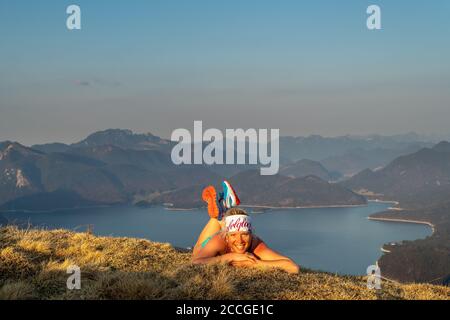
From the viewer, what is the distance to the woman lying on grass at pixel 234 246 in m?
12.5

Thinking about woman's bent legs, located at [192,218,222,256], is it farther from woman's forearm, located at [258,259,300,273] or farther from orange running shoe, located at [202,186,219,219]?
woman's forearm, located at [258,259,300,273]

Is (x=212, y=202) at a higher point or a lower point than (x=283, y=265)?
higher

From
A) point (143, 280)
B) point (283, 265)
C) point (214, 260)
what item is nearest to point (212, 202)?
point (214, 260)

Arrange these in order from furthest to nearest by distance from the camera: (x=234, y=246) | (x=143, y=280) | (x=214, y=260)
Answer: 1. (x=234, y=246)
2. (x=214, y=260)
3. (x=143, y=280)

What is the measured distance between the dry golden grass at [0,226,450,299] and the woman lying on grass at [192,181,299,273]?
0.61 metres

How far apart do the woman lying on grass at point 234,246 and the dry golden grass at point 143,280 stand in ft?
2.01

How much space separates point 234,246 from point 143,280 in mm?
4465

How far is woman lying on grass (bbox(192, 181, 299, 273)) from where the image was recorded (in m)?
12.5

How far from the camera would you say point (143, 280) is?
9164mm

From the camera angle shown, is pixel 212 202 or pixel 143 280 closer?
pixel 143 280

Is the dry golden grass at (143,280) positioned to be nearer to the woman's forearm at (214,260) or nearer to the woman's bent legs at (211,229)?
the woman's forearm at (214,260)

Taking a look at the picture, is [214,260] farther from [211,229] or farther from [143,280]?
[143,280]

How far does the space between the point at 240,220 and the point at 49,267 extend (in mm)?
5038
